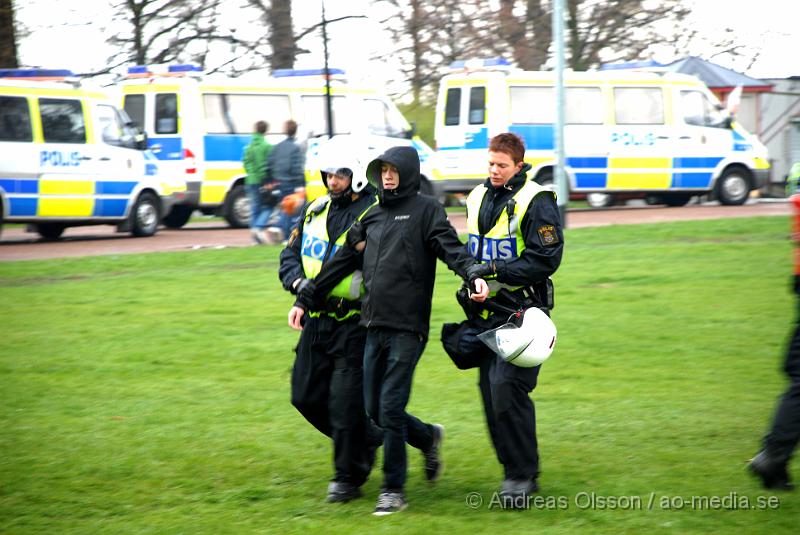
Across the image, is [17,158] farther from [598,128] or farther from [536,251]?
[536,251]

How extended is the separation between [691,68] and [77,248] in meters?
18.0

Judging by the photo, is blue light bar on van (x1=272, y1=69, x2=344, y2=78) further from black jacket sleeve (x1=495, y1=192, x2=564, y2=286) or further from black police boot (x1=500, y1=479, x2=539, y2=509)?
black police boot (x1=500, y1=479, x2=539, y2=509)

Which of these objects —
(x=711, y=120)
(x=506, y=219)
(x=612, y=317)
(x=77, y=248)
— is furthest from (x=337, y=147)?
(x=711, y=120)

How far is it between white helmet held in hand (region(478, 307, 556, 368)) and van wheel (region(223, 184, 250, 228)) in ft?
55.3

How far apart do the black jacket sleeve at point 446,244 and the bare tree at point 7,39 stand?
21.1 meters

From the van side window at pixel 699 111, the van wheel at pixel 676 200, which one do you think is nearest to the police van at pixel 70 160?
the van side window at pixel 699 111

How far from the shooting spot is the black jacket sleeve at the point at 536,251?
528cm

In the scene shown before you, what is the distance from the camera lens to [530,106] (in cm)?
2311

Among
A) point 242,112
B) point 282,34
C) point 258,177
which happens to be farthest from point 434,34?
point 258,177

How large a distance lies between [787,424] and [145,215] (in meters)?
16.1

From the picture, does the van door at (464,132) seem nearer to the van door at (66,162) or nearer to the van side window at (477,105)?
the van side window at (477,105)

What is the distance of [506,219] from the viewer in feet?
17.8

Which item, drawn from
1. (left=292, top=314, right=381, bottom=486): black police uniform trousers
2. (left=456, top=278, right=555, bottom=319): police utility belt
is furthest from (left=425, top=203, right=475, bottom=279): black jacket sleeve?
(left=292, top=314, right=381, bottom=486): black police uniform trousers

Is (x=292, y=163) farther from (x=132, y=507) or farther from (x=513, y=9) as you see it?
(x=513, y=9)
